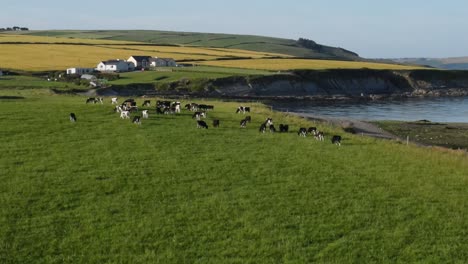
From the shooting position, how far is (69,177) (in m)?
22.8

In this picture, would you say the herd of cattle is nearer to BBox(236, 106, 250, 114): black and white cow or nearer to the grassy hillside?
BBox(236, 106, 250, 114): black and white cow

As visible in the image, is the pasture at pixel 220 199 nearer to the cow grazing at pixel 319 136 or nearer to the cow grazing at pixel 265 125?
the cow grazing at pixel 319 136

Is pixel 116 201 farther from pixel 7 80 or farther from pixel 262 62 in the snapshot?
pixel 262 62

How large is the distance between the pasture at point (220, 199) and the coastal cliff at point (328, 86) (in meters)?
60.8

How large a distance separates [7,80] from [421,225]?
76041 millimetres

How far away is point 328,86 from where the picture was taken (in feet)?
398

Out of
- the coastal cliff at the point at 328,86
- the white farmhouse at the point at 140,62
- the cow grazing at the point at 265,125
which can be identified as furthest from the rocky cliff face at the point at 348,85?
the cow grazing at the point at 265,125

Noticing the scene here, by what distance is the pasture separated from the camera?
16.9 metres

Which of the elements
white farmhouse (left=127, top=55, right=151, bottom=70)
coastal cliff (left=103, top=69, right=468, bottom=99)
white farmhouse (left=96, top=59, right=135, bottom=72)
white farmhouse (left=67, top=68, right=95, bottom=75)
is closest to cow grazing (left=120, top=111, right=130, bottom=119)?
coastal cliff (left=103, top=69, right=468, bottom=99)

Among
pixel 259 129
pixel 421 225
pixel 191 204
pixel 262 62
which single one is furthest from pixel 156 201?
pixel 262 62

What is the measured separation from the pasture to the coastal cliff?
200ft

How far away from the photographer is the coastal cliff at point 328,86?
323ft

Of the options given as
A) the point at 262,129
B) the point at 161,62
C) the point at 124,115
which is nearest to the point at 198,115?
the point at 124,115

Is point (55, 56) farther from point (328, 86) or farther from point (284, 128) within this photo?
point (284, 128)
